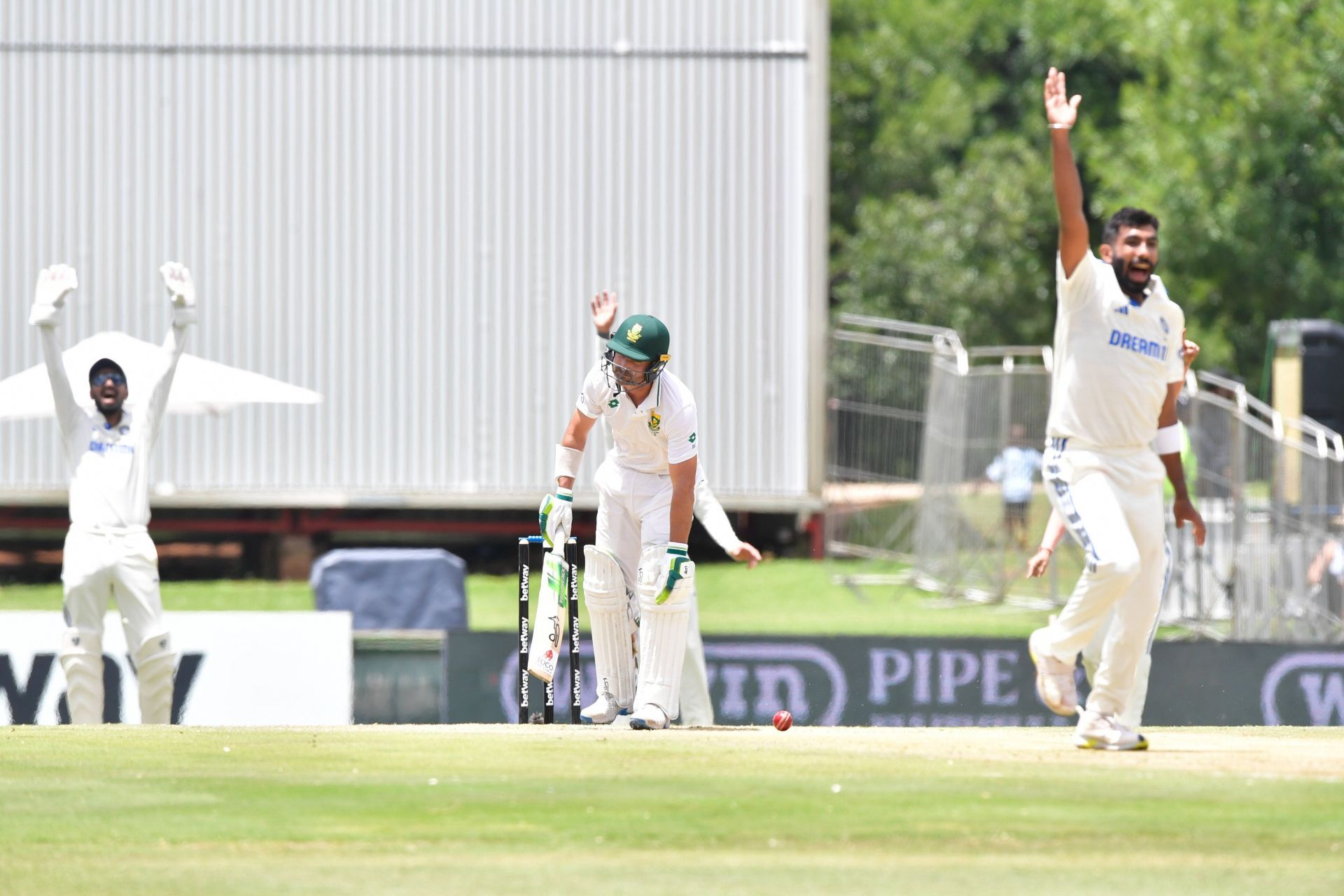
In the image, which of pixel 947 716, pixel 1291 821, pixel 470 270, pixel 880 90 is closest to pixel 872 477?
pixel 470 270

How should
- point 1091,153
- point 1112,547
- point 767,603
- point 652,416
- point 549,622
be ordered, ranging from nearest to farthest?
point 1112,547
point 652,416
point 549,622
point 767,603
point 1091,153

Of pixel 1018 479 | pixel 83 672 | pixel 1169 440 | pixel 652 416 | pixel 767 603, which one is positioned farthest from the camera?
pixel 767 603

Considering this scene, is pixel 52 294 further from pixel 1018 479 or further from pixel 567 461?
pixel 1018 479

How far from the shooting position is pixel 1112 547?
7305 millimetres

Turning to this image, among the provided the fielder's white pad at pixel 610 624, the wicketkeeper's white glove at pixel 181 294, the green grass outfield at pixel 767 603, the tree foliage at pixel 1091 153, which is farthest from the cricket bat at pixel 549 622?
the tree foliage at pixel 1091 153

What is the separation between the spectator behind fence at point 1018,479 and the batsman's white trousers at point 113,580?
25.9 ft

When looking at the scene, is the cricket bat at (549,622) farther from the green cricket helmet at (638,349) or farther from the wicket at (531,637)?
the green cricket helmet at (638,349)

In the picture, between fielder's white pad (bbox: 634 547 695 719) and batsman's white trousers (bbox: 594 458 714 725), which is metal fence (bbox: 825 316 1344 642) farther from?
fielder's white pad (bbox: 634 547 695 719)

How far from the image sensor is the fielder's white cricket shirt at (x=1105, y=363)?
742 cm

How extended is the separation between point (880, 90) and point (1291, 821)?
34.9 meters

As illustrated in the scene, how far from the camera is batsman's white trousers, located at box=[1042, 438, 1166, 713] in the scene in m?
7.34

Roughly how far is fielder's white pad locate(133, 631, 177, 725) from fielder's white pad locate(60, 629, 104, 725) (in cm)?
23

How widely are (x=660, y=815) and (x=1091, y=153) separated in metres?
29.8

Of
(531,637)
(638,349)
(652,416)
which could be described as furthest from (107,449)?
(638,349)
